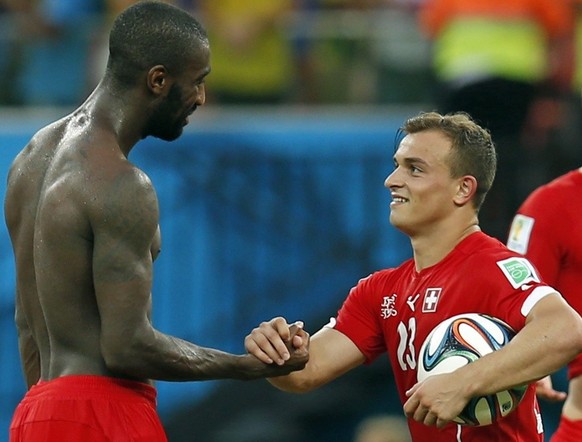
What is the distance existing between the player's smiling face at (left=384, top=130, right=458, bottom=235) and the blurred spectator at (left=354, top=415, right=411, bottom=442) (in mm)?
4686

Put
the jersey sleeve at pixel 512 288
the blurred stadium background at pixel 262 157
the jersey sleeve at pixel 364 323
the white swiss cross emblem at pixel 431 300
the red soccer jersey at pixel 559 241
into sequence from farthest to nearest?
1. the blurred stadium background at pixel 262 157
2. the red soccer jersey at pixel 559 241
3. the jersey sleeve at pixel 364 323
4. the white swiss cross emblem at pixel 431 300
5. the jersey sleeve at pixel 512 288

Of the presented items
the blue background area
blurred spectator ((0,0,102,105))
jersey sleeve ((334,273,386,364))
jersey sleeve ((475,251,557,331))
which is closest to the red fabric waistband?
jersey sleeve ((334,273,386,364))

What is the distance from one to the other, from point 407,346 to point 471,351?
431 millimetres

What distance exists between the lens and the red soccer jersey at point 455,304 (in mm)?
5008

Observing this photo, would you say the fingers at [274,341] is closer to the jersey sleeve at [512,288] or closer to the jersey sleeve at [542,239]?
the jersey sleeve at [512,288]

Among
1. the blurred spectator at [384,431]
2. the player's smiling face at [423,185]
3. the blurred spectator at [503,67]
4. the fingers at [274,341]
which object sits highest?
the blurred spectator at [503,67]

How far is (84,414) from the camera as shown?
15.8 ft

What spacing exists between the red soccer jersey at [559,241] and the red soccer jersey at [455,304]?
76 cm

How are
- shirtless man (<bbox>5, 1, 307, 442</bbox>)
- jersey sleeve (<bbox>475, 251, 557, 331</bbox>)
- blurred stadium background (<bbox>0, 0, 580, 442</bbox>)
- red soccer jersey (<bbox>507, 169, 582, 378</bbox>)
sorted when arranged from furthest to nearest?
blurred stadium background (<bbox>0, 0, 580, 442</bbox>), red soccer jersey (<bbox>507, 169, 582, 378</bbox>), jersey sleeve (<bbox>475, 251, 557, 331</bbox>), shirtless man (<bbox>5, 1, 307, 442</bbox>)

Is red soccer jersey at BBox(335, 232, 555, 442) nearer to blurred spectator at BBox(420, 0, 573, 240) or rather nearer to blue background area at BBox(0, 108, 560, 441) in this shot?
blurred spectator at BBox(420, 0, 573, 240)

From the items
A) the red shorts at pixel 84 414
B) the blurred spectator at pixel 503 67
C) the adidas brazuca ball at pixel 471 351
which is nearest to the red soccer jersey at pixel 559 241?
the adidas brazuca ball at pixel 471 351

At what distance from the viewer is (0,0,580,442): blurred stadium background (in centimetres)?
1028

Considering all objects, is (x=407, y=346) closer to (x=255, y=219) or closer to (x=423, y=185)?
(x=423, y=185)

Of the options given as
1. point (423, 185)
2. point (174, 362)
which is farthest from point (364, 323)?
point (174, 362)
